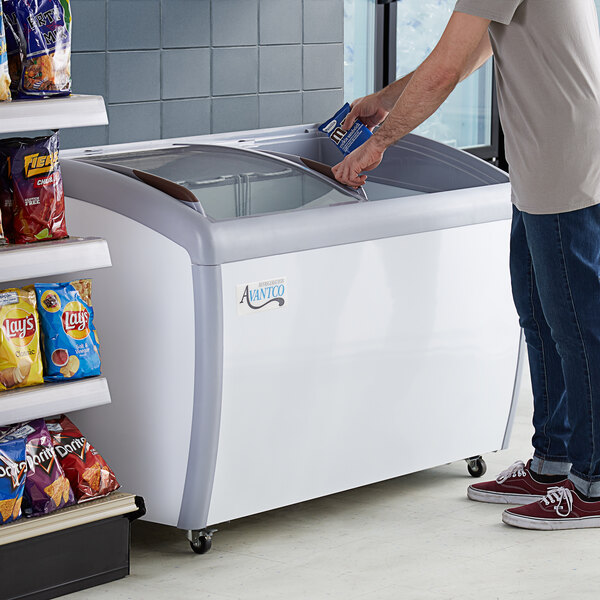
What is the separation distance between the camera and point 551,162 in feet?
8.25

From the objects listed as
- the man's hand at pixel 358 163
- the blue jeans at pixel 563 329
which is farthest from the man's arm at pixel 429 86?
the blue jeans at pixel 563 329

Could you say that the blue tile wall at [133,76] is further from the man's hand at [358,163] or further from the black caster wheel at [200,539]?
the black caster wheel at [200,539]

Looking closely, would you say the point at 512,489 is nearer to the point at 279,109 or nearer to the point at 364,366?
the point at 364,366

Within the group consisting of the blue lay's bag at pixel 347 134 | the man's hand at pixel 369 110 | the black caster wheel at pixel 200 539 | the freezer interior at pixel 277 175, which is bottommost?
the black caster wheel at pixel 200 539

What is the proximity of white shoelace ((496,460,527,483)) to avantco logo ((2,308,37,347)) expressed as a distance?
1.28m

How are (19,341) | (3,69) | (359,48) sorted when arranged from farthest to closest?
(359,48) < (19,341) < (3,69)

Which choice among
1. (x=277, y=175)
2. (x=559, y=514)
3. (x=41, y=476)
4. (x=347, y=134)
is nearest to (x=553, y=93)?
(x=347, y=134)

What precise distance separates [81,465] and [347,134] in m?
1.08

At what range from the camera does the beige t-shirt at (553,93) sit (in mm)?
2473

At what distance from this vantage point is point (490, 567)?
2480 mm

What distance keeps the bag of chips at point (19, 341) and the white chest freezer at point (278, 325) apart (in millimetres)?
264

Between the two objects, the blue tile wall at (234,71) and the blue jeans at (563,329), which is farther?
the blue tile wall at (234,71)

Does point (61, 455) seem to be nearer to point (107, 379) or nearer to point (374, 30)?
point (107, 379)

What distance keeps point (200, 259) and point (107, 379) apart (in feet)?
1.38
